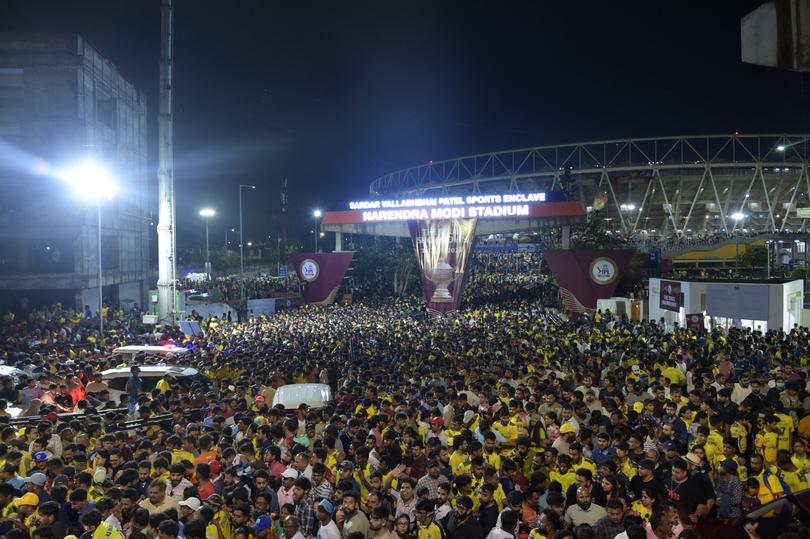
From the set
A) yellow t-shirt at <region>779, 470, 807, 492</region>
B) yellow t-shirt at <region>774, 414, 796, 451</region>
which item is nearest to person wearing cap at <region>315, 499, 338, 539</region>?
yellow t-shirt at <region>779, 470, 807, 492</region>

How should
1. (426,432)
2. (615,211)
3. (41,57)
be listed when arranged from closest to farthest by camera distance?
(426,432) → (41,57) → (615,211)

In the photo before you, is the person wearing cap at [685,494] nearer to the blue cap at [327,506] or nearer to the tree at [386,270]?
the blue cap at [327,506]

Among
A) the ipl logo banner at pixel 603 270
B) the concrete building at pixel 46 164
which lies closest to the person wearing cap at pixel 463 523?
the ipl logo banner at pixel 603 270

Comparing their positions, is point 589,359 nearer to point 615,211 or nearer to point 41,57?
point 41,57

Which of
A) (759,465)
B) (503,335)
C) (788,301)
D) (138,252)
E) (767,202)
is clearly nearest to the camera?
(759,465)

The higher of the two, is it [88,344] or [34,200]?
[34,200]

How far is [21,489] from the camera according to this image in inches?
262

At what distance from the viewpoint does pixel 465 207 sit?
2914cm

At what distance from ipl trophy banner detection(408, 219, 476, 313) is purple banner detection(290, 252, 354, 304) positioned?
15.7 ft

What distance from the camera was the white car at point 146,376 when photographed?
46.0 ft

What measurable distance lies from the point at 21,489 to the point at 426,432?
4.69m

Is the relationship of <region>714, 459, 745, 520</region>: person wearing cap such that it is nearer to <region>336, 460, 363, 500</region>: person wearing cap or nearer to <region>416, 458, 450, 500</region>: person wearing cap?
<region>416, 458, 450, 500</region>: person wearing cap

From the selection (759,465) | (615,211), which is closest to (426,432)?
(759,465)

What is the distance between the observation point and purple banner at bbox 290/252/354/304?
33.1m
